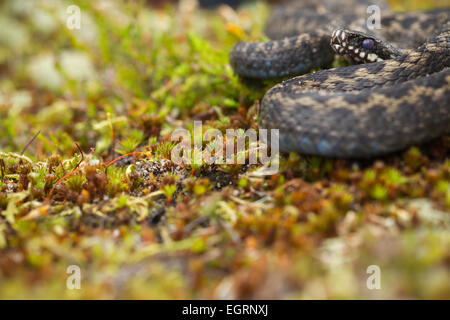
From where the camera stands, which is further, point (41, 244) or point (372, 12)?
point (372, 12)

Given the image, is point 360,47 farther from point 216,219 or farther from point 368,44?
point 216,219

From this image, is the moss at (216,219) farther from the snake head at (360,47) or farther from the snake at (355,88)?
the snake head at (360,47)

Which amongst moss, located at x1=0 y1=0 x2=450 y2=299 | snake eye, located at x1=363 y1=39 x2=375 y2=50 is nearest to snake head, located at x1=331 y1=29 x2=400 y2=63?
snake eye, located at x1=363 y1=39 x2=375 y2=50

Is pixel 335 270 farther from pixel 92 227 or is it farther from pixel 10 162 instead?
pixel 10 162

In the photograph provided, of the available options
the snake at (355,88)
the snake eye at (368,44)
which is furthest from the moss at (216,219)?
the snake eye at (368,44)

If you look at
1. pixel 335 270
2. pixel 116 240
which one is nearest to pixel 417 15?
pixel 335 270

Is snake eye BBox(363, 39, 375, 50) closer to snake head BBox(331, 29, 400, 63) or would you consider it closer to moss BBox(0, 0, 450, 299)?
snake head BBox(331, 29, 400, 63)
